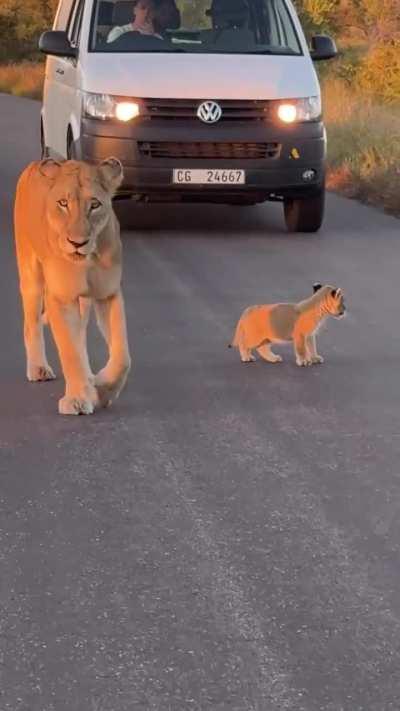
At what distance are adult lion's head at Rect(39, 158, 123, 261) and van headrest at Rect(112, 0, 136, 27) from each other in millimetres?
5565

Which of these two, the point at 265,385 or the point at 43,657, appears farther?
the point at 265,385

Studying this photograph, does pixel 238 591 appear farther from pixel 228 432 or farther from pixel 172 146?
pixel 172 146

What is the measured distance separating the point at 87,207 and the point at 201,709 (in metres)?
2.68

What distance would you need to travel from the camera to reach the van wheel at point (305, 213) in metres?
10.8

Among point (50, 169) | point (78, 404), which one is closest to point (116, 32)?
point (50, 169)

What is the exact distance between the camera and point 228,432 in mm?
5613

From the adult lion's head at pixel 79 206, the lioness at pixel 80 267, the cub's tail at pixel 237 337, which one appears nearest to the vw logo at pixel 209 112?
the cub's tail at pixel 237 337

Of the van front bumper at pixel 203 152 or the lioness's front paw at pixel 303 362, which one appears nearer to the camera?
the lioness's front paw at pixel 303 362

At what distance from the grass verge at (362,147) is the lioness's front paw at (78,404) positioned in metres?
6.84

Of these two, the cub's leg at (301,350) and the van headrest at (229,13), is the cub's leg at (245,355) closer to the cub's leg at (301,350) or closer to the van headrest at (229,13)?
the cub's leg at (301,350)

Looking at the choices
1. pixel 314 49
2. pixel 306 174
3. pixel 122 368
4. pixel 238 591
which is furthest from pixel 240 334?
pixel 314 49

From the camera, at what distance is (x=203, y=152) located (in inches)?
406

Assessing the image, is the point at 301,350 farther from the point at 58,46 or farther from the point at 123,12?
the point at 123,12

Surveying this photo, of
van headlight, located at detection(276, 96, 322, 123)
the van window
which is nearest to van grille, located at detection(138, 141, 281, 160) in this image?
van headlight, located at detection(276, 96, 322, 123)
